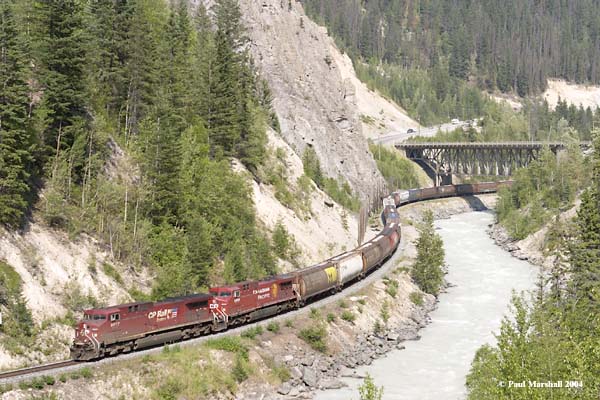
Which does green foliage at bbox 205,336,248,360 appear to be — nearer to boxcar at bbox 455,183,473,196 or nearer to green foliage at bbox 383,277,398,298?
green foliage at bbox 383,277,398,298

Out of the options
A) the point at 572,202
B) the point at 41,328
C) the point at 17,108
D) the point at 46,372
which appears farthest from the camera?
the point at 572,202

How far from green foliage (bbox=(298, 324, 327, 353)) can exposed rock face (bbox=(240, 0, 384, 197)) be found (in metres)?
51.5

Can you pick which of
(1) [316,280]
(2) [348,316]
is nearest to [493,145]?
(1) [316,280]

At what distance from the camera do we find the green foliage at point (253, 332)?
44.5 meters

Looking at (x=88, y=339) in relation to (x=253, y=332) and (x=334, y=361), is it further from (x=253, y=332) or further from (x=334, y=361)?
(x=334, y=361)

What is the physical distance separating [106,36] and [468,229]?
76559 mm

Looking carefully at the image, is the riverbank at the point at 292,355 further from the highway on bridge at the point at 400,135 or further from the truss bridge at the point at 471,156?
the highway on bridge at the point at 400,135

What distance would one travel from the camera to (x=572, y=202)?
9562cm

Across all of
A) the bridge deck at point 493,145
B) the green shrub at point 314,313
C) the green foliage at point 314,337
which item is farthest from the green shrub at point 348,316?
the bridge deck at point 493,145

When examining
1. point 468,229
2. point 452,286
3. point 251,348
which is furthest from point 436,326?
point 468,229

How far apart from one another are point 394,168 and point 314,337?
102 m

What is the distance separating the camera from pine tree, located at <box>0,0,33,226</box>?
41.9 metres

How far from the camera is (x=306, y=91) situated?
106 meters

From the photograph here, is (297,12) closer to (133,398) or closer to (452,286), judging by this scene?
(452,286)
